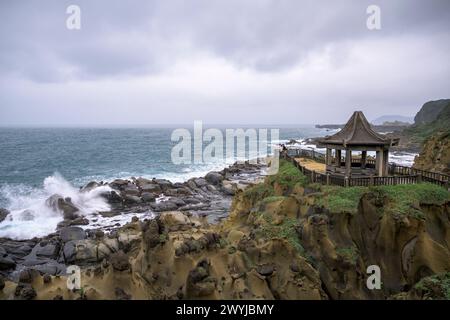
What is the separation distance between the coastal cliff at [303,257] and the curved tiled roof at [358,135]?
285cm

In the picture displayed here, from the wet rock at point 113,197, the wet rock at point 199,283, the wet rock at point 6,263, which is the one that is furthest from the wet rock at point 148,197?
the wet rock at point 199,283

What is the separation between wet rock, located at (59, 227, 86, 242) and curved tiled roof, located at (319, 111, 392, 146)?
16.5 m

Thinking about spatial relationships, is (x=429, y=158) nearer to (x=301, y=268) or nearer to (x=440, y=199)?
(x=440, y=199)

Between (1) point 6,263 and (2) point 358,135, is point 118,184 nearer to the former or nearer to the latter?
(1) point 6,263

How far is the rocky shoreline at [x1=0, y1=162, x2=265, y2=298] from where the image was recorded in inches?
722

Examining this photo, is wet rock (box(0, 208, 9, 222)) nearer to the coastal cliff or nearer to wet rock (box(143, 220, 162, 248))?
the coastal cliff

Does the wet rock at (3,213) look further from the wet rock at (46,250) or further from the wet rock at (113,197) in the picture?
the wet rock at (113,197)

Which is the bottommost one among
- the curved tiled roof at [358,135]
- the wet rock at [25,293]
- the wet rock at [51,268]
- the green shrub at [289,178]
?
the wet rock at [51,268]

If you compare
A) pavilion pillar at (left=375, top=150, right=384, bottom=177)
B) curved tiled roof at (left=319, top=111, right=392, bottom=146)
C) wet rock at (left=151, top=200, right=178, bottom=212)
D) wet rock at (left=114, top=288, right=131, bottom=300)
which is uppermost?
curved tiled roof at (left=319, top=111, right=392, bottom=146)

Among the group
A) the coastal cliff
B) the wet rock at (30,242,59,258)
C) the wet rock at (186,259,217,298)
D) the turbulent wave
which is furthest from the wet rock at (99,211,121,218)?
the wet rock at (186,259,217,298)

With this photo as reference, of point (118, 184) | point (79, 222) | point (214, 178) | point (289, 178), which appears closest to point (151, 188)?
point (118, 184)

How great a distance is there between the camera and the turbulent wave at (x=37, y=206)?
2302cm
